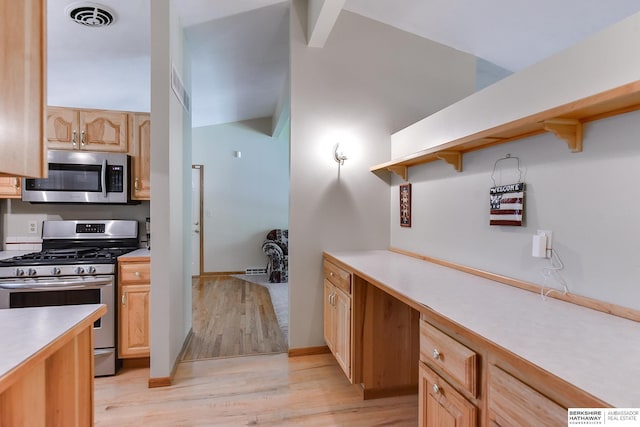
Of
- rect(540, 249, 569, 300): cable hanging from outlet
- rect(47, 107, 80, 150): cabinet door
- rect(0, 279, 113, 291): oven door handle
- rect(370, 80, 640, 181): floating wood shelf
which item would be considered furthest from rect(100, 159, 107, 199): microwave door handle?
rect(540, 249, 569, 300): cable hanging from outlet

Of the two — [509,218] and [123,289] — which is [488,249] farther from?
[123,289]

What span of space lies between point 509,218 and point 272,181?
5154 millimetres

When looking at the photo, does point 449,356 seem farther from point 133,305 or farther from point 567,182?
point 133,305

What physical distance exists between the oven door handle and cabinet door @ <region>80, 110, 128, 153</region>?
46.4 inches

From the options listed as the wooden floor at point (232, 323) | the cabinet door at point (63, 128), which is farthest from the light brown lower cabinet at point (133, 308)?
the cabinet door at point (63, 128)

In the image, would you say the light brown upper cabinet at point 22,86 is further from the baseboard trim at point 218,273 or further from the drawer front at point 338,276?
the baseboard trim at point 218,273

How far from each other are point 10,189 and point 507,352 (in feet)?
12.4

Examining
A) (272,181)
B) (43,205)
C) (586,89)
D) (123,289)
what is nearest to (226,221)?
(272,181)

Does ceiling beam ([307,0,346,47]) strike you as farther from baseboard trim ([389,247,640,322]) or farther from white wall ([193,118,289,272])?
white wall ([193,118,289,272])

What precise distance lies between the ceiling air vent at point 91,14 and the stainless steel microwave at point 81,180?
1059 millimetres

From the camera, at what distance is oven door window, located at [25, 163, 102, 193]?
2.87 metres

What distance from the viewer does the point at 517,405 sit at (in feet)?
2.98

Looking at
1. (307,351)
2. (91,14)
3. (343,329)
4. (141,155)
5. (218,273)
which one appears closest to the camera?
(91,14)

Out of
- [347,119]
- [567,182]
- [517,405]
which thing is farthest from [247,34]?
[517,405]
